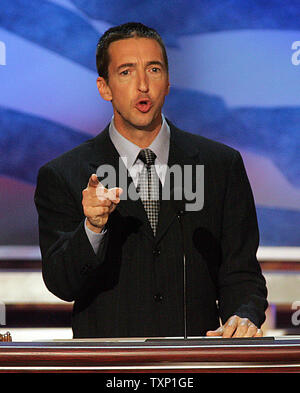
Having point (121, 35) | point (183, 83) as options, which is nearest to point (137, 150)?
point (121, 35)

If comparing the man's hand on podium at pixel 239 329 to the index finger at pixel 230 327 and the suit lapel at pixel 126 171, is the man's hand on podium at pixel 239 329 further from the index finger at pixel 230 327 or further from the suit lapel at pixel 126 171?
the suit lapel at pixel 126 171

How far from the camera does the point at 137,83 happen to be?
216cm

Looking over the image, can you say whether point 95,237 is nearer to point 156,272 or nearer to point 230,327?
point 156,272

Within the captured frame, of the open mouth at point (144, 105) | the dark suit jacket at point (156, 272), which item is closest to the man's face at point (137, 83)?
the open mouth at point (144, 105)

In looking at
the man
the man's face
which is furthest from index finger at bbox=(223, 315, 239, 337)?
the man's face

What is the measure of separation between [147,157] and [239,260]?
45 cm

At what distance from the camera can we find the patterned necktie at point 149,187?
6.92 ft

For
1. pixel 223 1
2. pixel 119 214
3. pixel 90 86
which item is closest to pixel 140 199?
pixel 119 214

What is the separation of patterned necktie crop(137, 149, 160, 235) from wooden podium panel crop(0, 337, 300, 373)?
0.79 metres

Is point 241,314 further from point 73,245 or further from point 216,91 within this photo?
point 216,91

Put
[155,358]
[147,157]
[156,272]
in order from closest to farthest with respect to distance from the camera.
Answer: [155,358] → [156,272] → [147,157]

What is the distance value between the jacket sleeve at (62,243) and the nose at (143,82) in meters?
0.39

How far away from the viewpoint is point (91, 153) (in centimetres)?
224

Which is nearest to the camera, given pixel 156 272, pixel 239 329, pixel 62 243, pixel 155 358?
pixel 155 358
